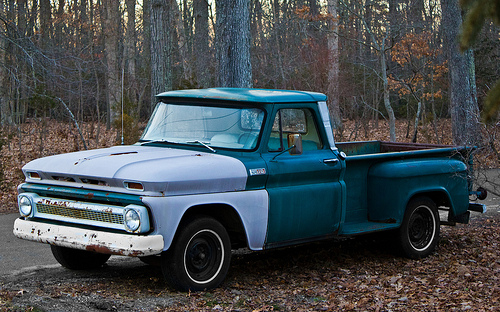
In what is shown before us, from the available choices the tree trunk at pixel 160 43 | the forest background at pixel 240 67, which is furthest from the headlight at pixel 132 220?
the tree trunk at pixel 160 43

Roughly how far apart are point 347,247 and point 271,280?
1979 millimetres

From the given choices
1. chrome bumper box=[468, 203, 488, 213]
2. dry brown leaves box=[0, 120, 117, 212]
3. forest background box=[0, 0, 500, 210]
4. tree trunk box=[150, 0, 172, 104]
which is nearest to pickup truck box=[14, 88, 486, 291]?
chrome bumper box=[468, 203, 488, 213]

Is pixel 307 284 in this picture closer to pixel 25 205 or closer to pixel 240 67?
pixel 25 205

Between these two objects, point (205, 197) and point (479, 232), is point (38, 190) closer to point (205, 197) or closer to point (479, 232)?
point (205, 197)

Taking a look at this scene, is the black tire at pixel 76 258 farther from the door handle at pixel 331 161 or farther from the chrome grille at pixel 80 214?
the door handle at pixel 331 161

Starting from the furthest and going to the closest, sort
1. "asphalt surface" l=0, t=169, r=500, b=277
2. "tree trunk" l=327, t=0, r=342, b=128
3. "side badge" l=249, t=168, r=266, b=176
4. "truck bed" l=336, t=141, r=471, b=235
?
"tree trunk" l=327, t=0, r=342, b=128 → "truck bed" l=336, t=141, r=471, b=235 → "asphalt surface" l=0, t=169, r=500, b=277 → "side badge" l=249, t=168, r=266, b=176

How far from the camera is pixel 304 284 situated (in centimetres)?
623

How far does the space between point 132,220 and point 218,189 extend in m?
0.87

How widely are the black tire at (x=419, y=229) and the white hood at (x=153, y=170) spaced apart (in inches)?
102

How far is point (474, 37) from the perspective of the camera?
3.79m

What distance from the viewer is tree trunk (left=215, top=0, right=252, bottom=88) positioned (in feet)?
36.0

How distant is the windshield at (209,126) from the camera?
6.20 m

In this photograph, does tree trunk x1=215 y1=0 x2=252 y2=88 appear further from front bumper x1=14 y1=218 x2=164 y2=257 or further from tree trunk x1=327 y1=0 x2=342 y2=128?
tree trunk x1=327 y1=0 x2=342 y2=128

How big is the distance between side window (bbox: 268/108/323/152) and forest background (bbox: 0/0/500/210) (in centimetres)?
171
